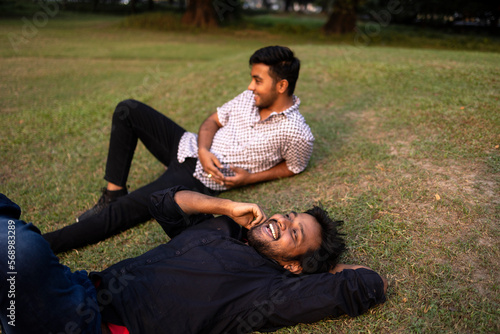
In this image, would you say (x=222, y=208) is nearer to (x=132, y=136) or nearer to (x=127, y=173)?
(x=127, y=173)

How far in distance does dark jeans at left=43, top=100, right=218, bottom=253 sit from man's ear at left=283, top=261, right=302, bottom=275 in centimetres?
156

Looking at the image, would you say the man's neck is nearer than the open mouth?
No

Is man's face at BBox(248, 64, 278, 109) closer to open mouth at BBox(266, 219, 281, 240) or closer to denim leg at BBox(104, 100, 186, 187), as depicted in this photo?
denim leg at BBox(104, 100, 186, 187)

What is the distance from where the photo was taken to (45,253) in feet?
7.14

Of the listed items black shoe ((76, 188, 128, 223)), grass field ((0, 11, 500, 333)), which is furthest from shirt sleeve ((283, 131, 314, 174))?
black shoe ((76, 188, 128, 223))

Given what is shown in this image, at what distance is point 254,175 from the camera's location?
415 centimetres

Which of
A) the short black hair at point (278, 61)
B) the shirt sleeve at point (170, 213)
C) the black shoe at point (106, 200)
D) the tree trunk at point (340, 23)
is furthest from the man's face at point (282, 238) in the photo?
the tree trunk at point (340, 23)

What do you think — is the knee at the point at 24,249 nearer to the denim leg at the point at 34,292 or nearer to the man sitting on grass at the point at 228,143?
the denim leg at the point at 34,292

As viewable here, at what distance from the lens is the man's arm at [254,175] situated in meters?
4.00

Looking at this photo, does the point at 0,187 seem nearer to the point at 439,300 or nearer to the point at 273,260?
the point at 273,260

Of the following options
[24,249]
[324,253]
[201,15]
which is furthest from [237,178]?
[201,15]

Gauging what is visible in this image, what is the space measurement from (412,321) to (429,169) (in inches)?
83.2

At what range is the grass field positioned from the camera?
9.34 ft

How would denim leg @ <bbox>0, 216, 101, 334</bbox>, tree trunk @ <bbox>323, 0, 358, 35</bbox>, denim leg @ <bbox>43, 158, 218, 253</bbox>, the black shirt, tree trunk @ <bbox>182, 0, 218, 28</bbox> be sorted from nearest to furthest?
denim leg @ <bbox>0, 216, 101, 334</bbox>, the black shirt, denim leg @ <bbox>43, 158, 218, 253</bbox>, tree trunk @ <bbox>323, 0, 358, 35</bbox>, tree trunk @ <bbox>182, 0, 218, 28</bbox>
